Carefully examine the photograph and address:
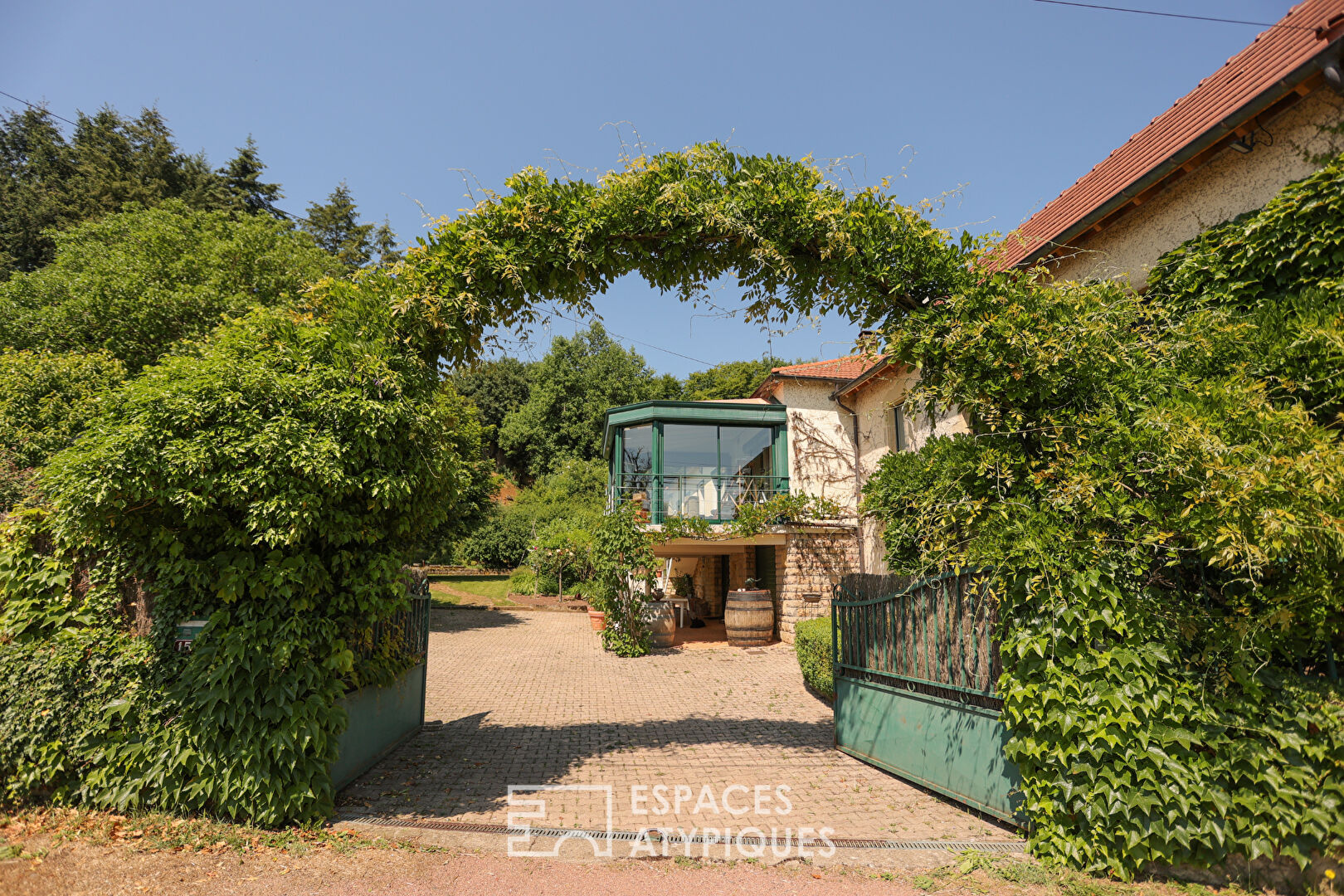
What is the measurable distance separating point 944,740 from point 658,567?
880 centimetres

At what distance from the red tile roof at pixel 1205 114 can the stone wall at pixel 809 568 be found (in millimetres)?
7885

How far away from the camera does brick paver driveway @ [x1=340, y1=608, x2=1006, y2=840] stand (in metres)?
4.71

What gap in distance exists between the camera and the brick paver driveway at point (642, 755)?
185 inches

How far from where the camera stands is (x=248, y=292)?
551 inches

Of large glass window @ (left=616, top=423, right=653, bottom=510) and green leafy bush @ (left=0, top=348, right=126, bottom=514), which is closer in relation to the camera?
green leafy bush @ (left=0, top=348, right=126, bottom=514)

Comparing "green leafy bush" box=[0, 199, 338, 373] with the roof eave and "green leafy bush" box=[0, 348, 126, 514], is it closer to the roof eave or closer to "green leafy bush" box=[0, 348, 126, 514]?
"green leafy bush" box=[0, 348, 126, 514]

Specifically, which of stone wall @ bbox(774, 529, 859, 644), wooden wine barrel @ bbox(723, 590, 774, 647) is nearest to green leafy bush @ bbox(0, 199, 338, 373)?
wooden wine barrel @ bbox(723, 590, 774, 647)

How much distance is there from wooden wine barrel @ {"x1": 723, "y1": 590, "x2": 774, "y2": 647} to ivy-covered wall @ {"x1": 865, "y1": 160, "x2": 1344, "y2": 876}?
9.05m

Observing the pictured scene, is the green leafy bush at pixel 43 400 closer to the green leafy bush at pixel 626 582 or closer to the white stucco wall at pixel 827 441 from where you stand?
the green leafy bush at pixel 626 582

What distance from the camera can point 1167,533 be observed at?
11.6ft

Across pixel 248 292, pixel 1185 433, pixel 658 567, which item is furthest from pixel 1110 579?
pixel 248 292

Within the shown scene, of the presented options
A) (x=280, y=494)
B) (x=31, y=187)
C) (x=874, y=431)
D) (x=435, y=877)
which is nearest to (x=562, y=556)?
(x=874, y=431)

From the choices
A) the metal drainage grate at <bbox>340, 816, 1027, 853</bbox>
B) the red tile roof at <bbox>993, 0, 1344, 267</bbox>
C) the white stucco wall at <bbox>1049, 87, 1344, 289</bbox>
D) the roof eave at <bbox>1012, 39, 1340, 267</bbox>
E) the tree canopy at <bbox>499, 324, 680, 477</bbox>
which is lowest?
the metal drainage grate at <bbox>340, 816, 1027, 853</bbox>

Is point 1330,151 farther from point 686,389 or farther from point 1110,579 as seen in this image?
point 686,389
